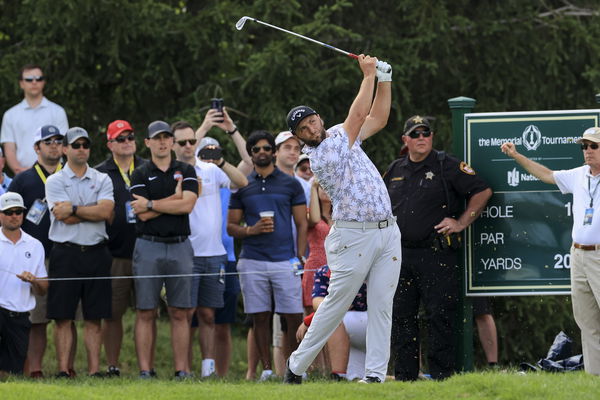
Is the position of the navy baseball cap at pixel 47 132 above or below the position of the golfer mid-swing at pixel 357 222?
above

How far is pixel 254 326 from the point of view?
14.2 m

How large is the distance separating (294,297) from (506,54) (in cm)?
681

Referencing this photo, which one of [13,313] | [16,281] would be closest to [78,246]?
[16,281]

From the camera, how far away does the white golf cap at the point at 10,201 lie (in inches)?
531

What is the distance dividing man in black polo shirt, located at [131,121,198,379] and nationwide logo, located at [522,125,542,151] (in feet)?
10.3

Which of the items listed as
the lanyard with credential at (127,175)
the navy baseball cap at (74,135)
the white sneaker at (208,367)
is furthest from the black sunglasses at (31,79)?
the white sneaker at (208,367)

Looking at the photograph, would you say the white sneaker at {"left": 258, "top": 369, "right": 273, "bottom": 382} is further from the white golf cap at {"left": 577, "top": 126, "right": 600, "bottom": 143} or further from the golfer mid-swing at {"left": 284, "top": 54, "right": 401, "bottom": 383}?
the white golf cap at {"left": 577, "top": 126, "right": 600, "bottom": 143}

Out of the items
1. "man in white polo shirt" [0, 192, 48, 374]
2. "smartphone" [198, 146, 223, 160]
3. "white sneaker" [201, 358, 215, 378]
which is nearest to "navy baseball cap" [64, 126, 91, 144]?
"man in white polo shirt" [0, 192, 48, 374]

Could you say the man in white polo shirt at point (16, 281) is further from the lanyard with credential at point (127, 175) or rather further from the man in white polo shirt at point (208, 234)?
the man in white polo shirt at point (208, 234)

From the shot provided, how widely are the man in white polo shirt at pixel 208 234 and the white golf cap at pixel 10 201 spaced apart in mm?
1774

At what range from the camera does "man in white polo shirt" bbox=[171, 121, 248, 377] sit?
14242 mm

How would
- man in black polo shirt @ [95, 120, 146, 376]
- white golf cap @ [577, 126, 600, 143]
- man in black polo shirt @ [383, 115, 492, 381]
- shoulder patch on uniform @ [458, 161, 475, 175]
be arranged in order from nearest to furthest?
white golf cap @ [577, 126, 600, 143] < man in black polo shirt @ [383, 115, 492, 381] < shoulder patch on uniform @ [458, 161, 475, 175] < man in black polo shirt @ [95, 120, 146, 376]

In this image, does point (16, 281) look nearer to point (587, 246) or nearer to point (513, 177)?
point (513, 177)

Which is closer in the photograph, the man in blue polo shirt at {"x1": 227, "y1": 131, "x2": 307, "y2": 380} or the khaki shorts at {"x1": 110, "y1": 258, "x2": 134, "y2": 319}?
the man in blue polo shirt at {"x1": 227, "y1": 131, "x2": 307, "y2": 380}
